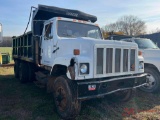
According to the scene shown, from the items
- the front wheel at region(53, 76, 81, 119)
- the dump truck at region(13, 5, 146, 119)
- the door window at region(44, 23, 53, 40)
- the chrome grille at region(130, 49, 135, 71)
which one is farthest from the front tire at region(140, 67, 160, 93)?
the door window at region(44, 23, 53, 40)

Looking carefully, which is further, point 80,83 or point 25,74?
point 25,74

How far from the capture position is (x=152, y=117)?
15.3 ft

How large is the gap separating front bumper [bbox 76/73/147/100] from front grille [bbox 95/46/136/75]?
0.19 m

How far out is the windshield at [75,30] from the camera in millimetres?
5363

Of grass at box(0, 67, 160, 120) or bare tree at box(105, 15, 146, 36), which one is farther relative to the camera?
bare tree at box(105, 15, 146, 36)

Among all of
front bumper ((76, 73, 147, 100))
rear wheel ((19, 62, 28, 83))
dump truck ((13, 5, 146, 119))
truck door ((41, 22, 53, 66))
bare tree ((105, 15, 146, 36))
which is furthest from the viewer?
bare tree ((105, 15, 146, 36))

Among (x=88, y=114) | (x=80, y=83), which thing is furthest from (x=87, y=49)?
(x=88, y=114)

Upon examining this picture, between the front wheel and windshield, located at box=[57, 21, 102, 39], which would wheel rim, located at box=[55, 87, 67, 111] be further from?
windshield, located at box=[57, 21, 102, 39]

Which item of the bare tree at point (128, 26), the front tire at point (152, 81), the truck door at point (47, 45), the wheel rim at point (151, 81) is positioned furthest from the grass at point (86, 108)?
the bare tree at point (128, 26)

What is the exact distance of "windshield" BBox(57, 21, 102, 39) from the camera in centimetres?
536

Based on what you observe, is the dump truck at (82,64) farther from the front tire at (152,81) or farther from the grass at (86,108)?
the front tire at (152,81)

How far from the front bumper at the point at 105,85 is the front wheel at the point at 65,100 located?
11.6 inches

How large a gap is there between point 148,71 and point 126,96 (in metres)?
1.90

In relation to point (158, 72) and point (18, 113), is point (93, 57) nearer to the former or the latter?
point (18, 113)
